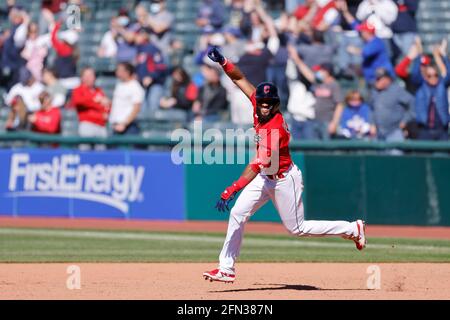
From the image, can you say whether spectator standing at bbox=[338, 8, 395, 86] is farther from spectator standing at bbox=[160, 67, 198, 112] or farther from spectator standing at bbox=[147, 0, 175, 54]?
spectator standing at bbox=[147, 0, 175, 54]

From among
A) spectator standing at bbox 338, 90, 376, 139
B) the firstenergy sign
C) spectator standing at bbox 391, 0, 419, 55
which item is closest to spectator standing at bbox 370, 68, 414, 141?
spectator standing at bbox 338, 90, 376, 139

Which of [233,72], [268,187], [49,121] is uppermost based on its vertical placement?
[49,121]

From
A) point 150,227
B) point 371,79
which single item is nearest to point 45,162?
point 150,227

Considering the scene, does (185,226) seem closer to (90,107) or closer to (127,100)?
(127,100)

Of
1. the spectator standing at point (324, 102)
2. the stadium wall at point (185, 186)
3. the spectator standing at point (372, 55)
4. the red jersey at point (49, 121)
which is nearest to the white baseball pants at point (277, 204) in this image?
the stadium wall at point (185, 186)

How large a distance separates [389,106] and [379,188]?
1.27 metres

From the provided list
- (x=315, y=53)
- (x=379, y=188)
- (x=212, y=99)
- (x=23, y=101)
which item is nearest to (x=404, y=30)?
(x=315, y=53)

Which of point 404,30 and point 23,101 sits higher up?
point 404,30

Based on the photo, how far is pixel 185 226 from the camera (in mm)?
17594

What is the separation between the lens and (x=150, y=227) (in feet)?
57.8

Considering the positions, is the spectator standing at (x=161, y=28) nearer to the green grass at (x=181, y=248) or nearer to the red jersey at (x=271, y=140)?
the green grass at (x=181, y=248)

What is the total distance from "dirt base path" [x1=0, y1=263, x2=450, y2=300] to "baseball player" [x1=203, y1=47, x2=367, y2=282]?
51 cm

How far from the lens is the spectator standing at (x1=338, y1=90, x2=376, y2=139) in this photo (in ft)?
55.9

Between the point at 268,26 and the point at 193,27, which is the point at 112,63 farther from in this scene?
the point at 268,26
